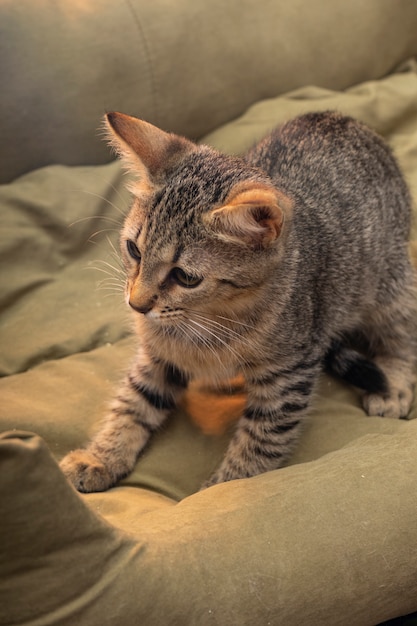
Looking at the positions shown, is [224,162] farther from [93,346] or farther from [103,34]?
[103,34]

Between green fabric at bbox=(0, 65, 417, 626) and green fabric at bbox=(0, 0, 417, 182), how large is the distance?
297 millimetres

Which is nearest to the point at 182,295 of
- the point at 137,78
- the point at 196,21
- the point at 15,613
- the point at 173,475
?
the point at 173,475

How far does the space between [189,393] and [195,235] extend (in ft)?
Answer: 2.10

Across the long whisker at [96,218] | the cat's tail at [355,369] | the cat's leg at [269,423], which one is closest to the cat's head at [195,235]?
the cat's leg at [269,423]

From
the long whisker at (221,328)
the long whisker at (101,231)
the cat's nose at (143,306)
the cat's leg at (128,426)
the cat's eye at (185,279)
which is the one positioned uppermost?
the cat's eye at (185,279)

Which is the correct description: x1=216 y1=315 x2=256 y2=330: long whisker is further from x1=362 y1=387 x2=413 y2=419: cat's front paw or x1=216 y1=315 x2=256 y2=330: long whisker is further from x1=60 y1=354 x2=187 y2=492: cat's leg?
x1=362 y1=387 x2=413 y2=419: cat's front paw

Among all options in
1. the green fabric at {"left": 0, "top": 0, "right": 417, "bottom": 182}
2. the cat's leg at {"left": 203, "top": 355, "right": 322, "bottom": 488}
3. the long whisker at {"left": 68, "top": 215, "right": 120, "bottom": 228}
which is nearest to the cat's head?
the cat's leg at {"left": 203, "top": 355, "right": 322, "bottom": 488}

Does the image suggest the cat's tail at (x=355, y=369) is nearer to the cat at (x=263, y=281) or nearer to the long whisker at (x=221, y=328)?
the cat at (x=263, y=281)

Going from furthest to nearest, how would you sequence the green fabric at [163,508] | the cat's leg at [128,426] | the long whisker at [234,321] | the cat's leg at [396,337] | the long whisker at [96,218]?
the long whisker at [96,218] < the cat's leg at [396,337] < the cat's leg at [128,426] < the long whisker at [234,321] < the green fabric at [163,508]

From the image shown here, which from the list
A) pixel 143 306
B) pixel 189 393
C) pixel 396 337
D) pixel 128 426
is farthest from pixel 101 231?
pixel 396 337

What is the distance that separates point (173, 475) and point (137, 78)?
1.43 m

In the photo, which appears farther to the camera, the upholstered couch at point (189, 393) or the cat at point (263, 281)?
the cat at point (263, 281)

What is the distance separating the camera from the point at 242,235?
4.42ft

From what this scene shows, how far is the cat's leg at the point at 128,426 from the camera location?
160 cm
